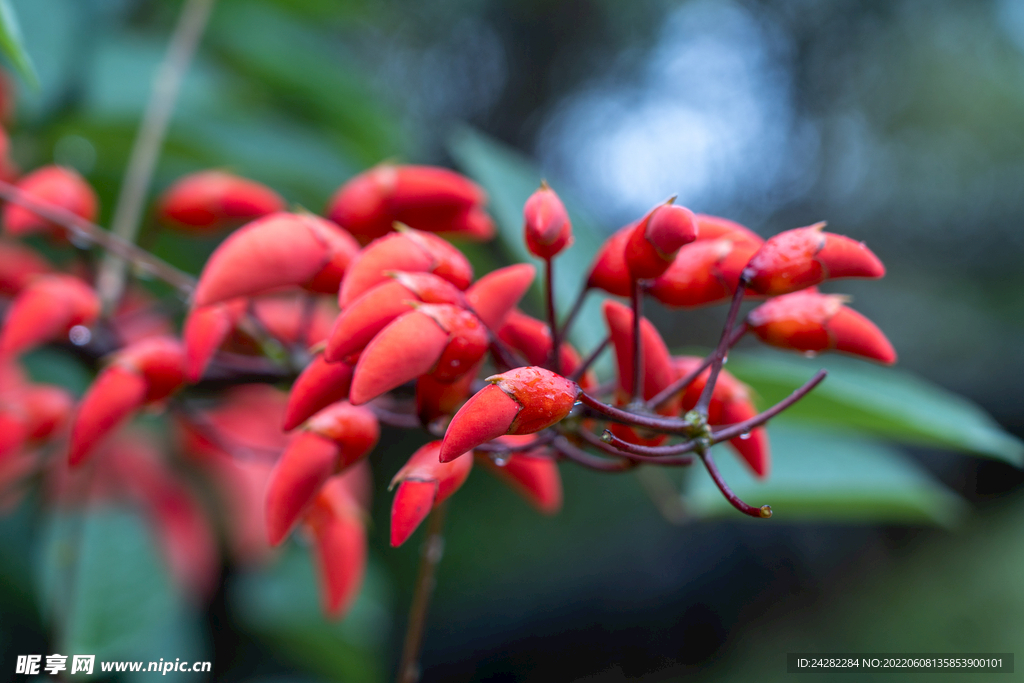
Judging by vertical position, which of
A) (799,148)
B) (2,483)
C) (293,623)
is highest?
(799,148)

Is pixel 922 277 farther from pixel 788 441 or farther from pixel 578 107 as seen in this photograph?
pixel 788 441

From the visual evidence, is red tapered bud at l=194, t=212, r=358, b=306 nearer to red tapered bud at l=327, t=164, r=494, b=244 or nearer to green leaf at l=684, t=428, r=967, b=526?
red tapered bud at l=327, t=164, r=494, b=244

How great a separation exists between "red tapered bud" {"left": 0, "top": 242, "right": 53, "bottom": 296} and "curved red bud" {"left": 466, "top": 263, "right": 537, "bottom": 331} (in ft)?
1.17

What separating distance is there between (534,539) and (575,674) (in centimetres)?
32

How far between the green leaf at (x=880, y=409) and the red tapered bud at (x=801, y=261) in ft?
0.44

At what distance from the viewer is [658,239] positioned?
0.27 metres

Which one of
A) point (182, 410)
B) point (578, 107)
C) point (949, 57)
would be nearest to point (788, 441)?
point (182, 410)

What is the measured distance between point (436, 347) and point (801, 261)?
0.49ft

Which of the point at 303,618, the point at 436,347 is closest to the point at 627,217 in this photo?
the point at 303,618

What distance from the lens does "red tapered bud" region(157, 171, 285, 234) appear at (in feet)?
1.53

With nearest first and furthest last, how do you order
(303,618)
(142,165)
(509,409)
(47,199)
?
(509,409) < (47,199) < (142,165) < (303,618)

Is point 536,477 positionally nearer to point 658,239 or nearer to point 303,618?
point 658,239

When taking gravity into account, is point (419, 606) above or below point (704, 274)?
below

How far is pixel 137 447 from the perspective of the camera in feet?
2.32
